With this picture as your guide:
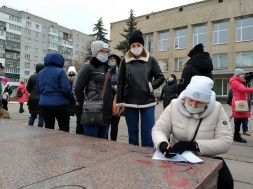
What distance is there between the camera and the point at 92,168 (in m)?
2.02

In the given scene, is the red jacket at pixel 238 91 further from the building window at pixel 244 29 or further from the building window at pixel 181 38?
the building window at pixel 181 38

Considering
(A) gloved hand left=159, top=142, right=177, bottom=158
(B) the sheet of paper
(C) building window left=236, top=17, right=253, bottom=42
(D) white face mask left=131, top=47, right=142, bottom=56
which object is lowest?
(B) the sheet of paper

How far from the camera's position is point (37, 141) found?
3.06 meters

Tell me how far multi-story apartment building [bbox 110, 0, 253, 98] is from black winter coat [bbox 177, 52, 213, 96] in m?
23.7

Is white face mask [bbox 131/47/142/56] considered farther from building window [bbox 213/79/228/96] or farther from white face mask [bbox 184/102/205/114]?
building window [bbox 213/79/228/96]

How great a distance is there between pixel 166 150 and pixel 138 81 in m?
1.44

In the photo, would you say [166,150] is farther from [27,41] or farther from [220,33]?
[27,41]

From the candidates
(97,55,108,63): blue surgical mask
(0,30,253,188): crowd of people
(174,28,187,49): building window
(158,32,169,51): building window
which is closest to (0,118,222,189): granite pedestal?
(0,30,253,188): crowd of people

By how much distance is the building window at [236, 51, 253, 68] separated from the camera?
2802 cm

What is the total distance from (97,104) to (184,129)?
1172 mm

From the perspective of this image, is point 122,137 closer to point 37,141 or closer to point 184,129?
point 37,141

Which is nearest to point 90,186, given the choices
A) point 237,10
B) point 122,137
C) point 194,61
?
point 194,61

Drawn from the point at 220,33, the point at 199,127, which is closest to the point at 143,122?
the point at 199,127

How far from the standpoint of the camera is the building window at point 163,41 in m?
34.4
